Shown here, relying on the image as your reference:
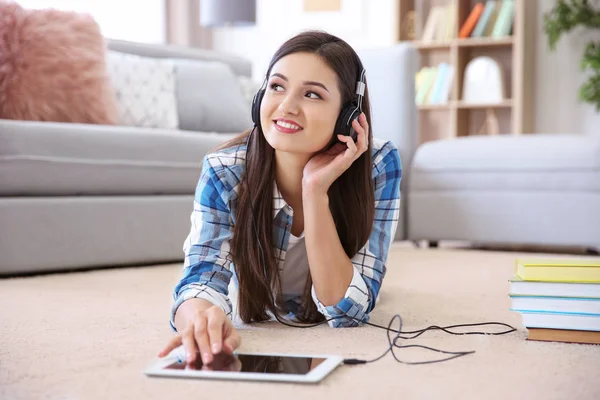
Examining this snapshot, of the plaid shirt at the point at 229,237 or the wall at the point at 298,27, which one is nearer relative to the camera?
the plaid shirt at the point at 229,237

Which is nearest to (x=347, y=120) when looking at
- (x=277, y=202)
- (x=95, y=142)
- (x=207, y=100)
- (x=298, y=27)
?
(x=277, y=202)

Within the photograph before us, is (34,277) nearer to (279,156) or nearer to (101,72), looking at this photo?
(101,72)

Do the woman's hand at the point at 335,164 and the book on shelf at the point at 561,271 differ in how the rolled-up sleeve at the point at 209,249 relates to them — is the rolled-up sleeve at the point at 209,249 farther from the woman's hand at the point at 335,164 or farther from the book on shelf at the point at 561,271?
the book on shelf at the point at 561,271

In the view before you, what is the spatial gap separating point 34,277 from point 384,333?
1289 mm

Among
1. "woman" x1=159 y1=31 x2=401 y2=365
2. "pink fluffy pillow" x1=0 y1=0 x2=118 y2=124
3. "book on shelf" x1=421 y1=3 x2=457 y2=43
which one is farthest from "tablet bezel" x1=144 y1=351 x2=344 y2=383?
"book on shelf" x1=421 y1=3 x2=457 y2=43

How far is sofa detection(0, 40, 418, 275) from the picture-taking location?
90.0 inches

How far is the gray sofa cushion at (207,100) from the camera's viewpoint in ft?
10.8

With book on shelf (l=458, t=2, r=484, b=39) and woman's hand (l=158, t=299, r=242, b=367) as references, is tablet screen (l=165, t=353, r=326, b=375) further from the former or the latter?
book on shelf (l=458, t=2, r=484, b=39)

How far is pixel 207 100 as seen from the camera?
3344mm

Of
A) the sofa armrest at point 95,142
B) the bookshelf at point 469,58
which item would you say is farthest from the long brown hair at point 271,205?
the bookshelf at point 469,58

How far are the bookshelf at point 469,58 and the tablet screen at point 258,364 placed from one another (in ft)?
12.4

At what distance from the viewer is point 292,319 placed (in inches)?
61.9

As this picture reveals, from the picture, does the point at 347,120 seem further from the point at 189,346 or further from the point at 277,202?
the point at 189,346

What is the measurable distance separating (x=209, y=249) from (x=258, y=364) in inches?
13.5
